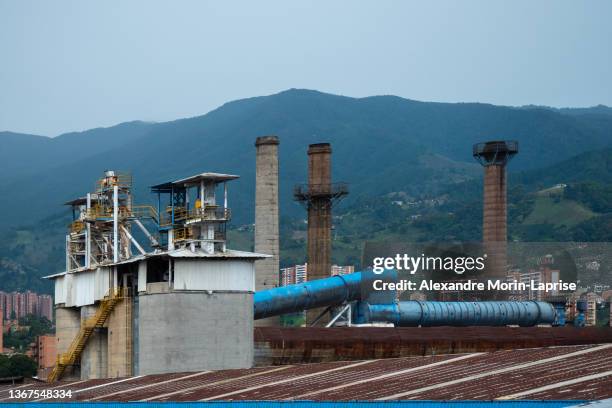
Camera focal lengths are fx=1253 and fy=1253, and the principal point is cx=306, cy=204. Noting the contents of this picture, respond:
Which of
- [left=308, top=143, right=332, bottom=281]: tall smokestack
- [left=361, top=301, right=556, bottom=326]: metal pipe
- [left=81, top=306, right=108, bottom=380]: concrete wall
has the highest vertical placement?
[left=308, top=143, right=332, bottom=281]: tall smokestack

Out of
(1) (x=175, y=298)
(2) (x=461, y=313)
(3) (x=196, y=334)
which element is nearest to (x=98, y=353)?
(1) (x=175, y=298)

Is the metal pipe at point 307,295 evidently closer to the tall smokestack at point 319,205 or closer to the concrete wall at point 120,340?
the concrete wall at point 120,340

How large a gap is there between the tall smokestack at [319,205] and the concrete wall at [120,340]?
98.6 feet

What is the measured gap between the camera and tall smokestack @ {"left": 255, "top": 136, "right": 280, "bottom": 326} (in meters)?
91.8

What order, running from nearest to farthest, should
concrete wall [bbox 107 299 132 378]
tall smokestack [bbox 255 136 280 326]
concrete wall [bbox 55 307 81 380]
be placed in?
concrete wall [bbox 107 299 132 378], concrete wall [bbox 55 307 81 380], tall smokestack [bbox 255 136 280 326]

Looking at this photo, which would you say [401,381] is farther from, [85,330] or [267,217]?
[267,217]

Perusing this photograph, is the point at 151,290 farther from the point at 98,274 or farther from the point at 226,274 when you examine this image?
the point at 98,274

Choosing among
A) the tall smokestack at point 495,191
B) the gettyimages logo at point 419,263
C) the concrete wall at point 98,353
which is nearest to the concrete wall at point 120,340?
the concrete wall at point 98,353

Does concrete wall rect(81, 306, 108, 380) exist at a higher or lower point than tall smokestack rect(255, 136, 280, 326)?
lower

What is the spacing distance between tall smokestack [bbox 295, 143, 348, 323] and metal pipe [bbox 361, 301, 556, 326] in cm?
1826

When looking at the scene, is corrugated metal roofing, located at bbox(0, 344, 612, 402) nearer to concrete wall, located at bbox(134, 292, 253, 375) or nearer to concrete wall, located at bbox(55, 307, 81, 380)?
concrete wall, located at bbox(134, 292, 253, 375)

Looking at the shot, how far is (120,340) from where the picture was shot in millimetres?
66688

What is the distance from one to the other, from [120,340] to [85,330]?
19.5ft

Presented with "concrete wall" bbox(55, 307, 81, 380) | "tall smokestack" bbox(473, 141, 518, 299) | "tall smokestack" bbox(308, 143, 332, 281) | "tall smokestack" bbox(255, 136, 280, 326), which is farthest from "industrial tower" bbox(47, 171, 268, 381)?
"tall smokestack" bbox(473, 141, 518, 299)
